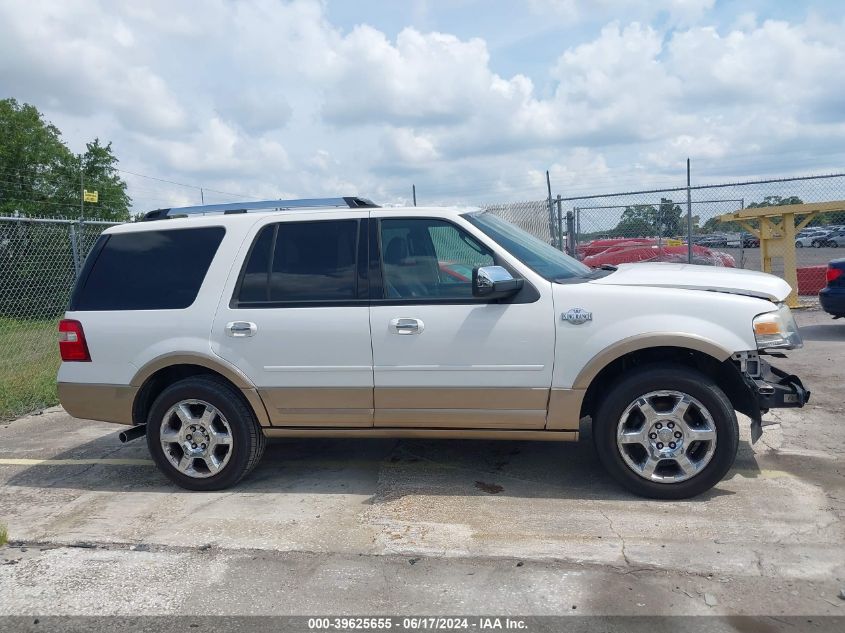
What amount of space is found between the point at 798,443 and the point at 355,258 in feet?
11.8

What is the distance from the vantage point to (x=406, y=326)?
473 centimetres

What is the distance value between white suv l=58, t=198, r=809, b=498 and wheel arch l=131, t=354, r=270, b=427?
0.01m

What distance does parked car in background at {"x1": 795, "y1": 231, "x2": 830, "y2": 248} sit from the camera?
26.7 metres

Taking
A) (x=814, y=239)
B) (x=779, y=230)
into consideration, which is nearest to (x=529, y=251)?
(x=779, y=230)

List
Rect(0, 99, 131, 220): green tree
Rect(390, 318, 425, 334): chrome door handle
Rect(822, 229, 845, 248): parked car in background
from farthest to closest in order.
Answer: Rect(822, 229, 845, 248): parked car in background < Rect(0, 99, 131, 220): green tree < Rect(390, 318, 425, 334): chrome door handle

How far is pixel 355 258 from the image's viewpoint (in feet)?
16.2

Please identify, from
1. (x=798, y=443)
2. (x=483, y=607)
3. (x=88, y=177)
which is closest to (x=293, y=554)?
(x=483, y=607)

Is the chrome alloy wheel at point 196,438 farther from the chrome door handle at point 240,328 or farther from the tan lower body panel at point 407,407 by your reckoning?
the chrome door handle at point 240,328

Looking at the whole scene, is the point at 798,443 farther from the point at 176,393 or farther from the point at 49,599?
the point at 49,599

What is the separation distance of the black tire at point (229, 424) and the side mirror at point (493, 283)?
1802mm

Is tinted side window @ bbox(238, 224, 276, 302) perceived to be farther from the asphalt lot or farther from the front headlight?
the front headlight

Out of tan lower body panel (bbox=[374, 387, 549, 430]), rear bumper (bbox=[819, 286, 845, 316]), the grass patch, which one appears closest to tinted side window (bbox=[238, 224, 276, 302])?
tan lower body panel (bbox=[374, 387, 549, 430])

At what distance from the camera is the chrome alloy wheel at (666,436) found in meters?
4.48

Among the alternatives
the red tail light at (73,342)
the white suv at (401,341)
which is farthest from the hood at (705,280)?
the red tail light at (73,342)
